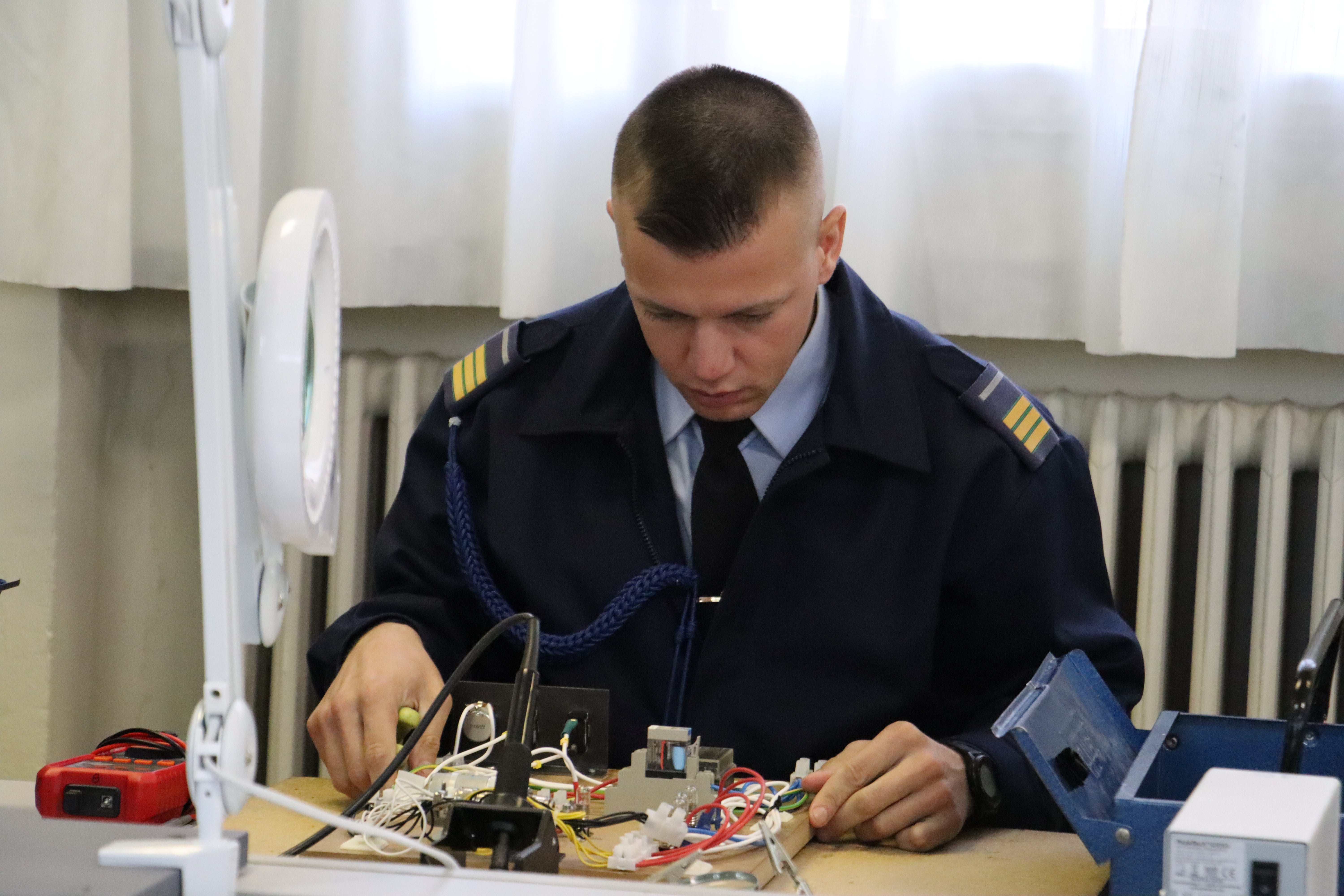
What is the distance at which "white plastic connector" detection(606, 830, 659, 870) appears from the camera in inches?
36.5

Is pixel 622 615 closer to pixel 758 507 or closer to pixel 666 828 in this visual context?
pixel 758 507

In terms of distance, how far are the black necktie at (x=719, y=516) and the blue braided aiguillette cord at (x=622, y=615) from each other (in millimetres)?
33

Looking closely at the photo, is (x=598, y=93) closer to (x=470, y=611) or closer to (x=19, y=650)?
(x=470, y=611)

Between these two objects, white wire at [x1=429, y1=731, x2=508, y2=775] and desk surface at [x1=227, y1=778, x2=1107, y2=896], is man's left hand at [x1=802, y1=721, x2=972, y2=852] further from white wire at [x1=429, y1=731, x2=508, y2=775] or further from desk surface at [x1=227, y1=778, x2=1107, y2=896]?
white wire at [x1=429, y1=731, x2=508, y2=775]

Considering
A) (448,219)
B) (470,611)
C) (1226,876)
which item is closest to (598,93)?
(448,219)

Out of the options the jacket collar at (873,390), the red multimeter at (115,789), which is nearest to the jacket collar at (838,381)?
the jacket collar at (873,390)

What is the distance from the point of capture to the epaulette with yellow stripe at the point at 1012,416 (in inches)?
56.9

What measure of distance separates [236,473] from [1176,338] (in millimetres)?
1453

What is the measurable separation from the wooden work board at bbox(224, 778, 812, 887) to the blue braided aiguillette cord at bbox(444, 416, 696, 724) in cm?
30

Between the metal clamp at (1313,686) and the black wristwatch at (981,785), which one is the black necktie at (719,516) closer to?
the black wristwatch at (981,785)

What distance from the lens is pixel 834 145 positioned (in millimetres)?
1986

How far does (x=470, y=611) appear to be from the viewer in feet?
4.98

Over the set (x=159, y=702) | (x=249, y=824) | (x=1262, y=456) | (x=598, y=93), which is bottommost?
(x=159, y=702)

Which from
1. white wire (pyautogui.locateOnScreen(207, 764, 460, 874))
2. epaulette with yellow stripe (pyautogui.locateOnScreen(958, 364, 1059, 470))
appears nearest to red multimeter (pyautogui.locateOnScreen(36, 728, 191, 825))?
white wire (pyautogui.locateOnScreen(207, 764, 460, 874))
